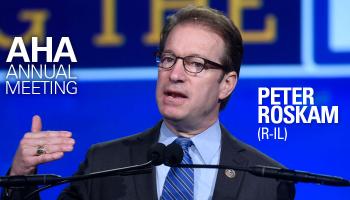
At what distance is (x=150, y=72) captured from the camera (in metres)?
2.46

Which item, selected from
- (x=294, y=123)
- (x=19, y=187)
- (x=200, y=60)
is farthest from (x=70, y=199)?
(x=294, y=123)

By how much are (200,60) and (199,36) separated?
0.07 m

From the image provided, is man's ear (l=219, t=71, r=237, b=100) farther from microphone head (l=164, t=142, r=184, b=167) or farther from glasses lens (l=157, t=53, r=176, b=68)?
microphone head (l=164, t=142, r=184, b=167)

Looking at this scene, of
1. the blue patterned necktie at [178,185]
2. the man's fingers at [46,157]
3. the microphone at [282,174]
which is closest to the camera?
the microphone at [282,174]

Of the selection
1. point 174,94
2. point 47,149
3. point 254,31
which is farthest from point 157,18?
point 47,149

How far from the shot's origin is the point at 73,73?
8.09 ft

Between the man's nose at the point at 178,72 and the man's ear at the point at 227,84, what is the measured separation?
7.0 inches

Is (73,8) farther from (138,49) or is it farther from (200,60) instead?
(200,60)

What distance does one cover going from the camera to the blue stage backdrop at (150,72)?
242cm

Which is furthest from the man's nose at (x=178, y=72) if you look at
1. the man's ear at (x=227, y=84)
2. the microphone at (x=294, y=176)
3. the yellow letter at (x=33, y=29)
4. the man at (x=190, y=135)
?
the yellow letter at (x=33, y=29)

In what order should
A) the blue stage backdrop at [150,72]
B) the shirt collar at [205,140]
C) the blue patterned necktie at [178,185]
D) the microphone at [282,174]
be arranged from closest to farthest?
the microphone at [282,174], the blue patterned necktie at [178,185], the shirt collar at [205,140], the blue stage backdrop at [150,72]

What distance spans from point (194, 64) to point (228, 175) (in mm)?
315

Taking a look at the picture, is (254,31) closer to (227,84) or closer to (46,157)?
(227,84)

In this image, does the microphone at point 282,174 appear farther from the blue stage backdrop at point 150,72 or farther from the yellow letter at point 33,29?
the yellow letter at point 33,29
